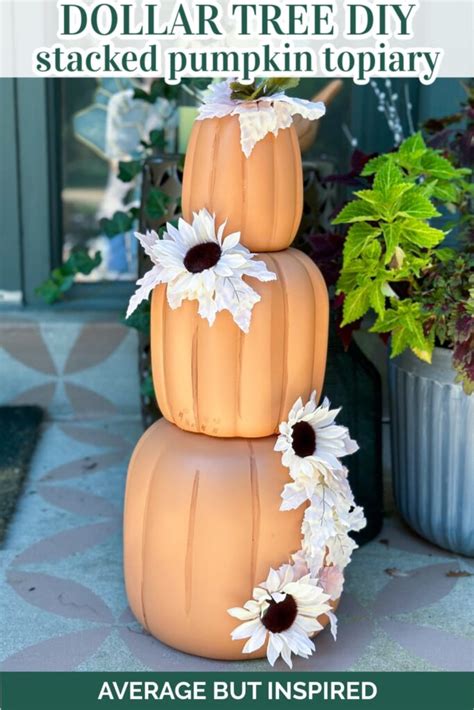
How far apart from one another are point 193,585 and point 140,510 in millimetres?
205

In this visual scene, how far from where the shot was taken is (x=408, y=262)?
2334 millimetres

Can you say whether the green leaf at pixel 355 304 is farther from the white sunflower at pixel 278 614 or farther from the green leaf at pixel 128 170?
the green leaf at pixel 128 170

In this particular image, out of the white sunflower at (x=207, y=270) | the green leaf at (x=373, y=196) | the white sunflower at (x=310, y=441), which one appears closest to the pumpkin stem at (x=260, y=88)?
the white sunflower at (x=207, y=270)

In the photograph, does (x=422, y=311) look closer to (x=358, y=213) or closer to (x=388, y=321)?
(x=388, y=321)

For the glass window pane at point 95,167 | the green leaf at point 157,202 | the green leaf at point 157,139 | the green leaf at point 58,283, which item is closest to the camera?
the green leaf at point 157,202

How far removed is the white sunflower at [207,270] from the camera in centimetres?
189

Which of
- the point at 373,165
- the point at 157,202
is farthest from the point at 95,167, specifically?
the point at 373,165

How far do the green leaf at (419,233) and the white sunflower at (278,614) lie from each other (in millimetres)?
811

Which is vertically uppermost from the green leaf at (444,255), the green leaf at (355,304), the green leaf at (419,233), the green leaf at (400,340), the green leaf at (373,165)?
the green leaf at (373,165)

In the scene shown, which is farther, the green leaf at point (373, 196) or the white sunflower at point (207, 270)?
the green leaf at point (373, 196)

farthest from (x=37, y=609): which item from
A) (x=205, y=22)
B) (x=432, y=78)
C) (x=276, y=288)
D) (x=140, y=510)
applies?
(x=432, y=78)

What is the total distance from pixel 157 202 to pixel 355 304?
880 millimetres
